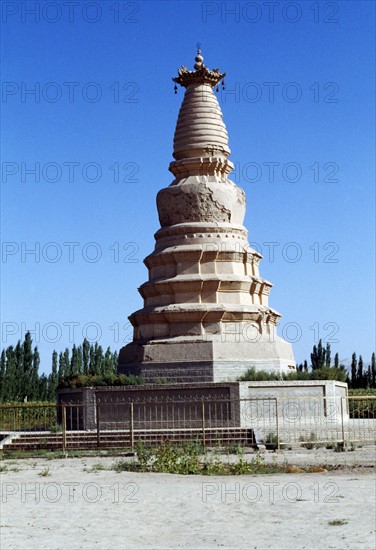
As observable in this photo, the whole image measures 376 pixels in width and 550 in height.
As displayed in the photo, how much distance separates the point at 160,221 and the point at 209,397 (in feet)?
29.6

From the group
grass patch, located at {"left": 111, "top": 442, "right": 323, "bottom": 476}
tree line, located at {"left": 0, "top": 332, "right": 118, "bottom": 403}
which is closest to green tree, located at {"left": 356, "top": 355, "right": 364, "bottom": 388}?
tree line, located at {"left": 0, "top": 332, "right": 118, "bottom": 403}

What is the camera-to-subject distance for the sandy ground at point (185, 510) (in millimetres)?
9984

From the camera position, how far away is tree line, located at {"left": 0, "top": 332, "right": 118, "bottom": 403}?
1927 inches

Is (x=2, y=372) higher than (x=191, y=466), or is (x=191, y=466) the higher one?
(x=2, y=372)

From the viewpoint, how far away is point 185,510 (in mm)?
12078

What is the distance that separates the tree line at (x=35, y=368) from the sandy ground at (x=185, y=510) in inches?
1169

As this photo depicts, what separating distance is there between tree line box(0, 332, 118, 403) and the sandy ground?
2969 centimetres

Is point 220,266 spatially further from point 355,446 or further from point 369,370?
point 369,370

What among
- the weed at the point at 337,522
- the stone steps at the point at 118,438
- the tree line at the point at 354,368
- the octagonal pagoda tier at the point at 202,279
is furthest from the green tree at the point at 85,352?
the weed at the point at 337,522

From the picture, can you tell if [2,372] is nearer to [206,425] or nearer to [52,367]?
[52,367]

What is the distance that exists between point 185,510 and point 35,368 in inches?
1709

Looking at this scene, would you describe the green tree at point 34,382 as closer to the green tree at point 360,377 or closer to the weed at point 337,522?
the green tree at point 360,377

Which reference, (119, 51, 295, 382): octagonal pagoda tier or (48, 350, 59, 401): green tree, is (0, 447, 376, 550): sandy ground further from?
(48, 350, 59, 401): green tree

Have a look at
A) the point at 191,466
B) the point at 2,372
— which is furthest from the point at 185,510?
the point at 2,372
